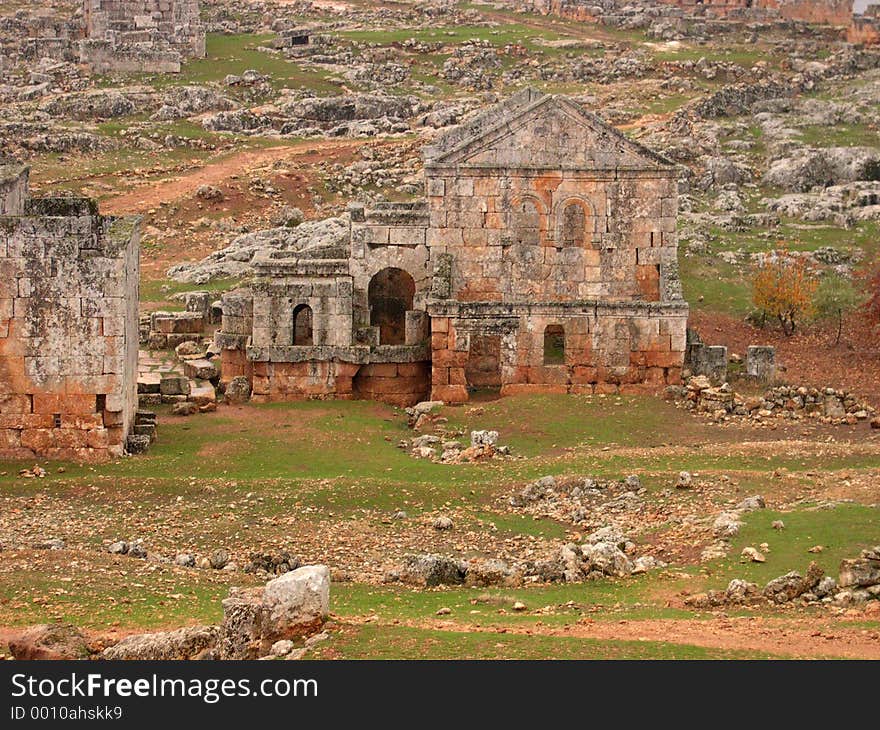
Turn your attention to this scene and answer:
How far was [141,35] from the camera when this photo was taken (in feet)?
266

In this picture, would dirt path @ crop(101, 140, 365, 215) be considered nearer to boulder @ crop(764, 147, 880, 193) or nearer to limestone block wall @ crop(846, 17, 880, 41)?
boulder @ crop(764, 147, 880, 193)

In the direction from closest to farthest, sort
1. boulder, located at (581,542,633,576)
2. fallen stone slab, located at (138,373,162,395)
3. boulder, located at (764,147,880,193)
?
1. boulder, located at (581,542,633,576)
2. fallen stone slab, located at (138,373,162,395)
3. boulder, located at (764,147,880,193)

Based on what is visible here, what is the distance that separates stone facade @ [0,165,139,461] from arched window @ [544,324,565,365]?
1095cm

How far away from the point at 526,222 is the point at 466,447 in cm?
818

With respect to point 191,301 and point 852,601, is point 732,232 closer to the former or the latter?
point 191,301

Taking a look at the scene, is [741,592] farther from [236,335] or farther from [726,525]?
[236,335]

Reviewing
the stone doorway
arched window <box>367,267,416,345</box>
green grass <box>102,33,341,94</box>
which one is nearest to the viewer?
the stone doorway

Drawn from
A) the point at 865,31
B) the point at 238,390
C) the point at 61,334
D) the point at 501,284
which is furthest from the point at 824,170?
the point at 61,334

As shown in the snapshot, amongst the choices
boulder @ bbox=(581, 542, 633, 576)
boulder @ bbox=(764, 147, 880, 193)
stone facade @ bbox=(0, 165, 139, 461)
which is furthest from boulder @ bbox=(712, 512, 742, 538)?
boulder @ bbox=(764, 147, 880, 193)

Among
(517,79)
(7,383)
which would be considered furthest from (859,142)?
(7,383)

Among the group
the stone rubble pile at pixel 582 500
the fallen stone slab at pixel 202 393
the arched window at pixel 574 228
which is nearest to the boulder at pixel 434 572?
the stone rubble pile at pixel 582 500

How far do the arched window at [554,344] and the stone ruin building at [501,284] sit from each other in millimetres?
97

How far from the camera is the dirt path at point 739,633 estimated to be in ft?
60.8

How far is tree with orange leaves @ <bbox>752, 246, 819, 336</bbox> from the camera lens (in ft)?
149
